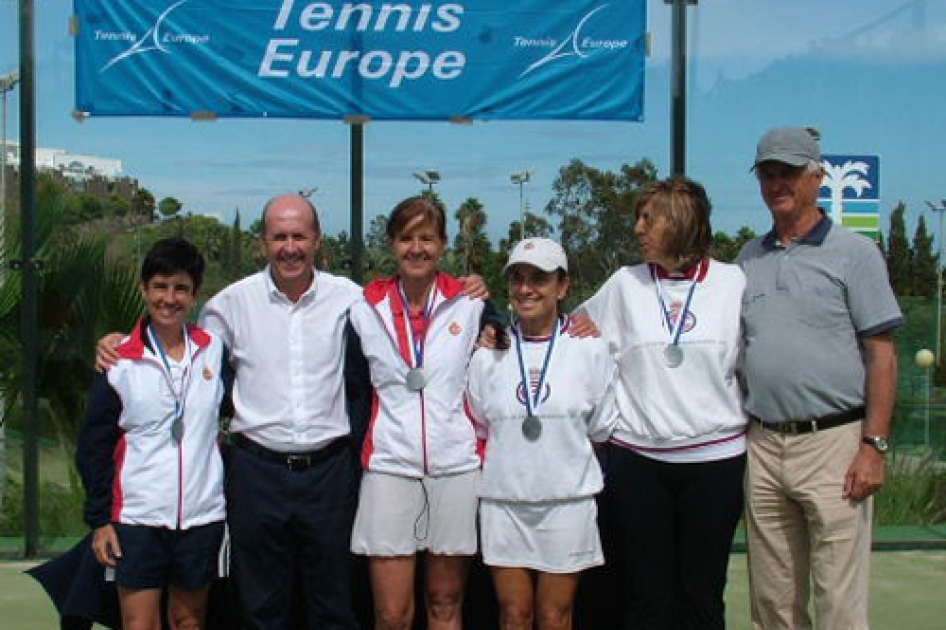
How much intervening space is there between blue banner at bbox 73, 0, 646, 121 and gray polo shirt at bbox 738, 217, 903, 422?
2.52 metres

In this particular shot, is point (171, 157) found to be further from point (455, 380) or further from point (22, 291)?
point (455, 380)

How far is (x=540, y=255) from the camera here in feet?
12.2

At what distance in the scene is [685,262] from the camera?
3.80 metres

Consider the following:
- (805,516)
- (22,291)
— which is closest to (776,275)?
(805,516)

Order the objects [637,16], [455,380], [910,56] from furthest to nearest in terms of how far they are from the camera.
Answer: [910,56] → [637,16] → [455,380]

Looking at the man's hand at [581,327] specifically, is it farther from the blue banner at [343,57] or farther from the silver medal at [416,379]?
the blue banner at [343,57]

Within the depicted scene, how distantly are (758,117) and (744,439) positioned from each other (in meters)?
3.06

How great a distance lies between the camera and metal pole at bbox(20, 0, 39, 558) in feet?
20.0

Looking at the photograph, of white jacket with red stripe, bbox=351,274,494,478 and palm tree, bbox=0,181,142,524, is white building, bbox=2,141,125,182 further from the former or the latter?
white jacket with red stripe, bbox=351,274,494,478

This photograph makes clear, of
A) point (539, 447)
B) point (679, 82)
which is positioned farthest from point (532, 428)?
point (679, 82)

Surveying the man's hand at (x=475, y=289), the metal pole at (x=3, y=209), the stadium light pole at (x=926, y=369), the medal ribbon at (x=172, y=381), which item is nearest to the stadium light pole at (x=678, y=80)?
the stadium light pole at (x=926, y=369)

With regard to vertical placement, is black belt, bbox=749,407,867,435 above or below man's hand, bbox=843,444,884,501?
above

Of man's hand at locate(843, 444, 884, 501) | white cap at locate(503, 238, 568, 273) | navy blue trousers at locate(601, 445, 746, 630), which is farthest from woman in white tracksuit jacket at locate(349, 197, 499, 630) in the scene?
man's hand at locate(843, 444, 884, 501)

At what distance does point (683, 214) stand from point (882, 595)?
9.49 feet
